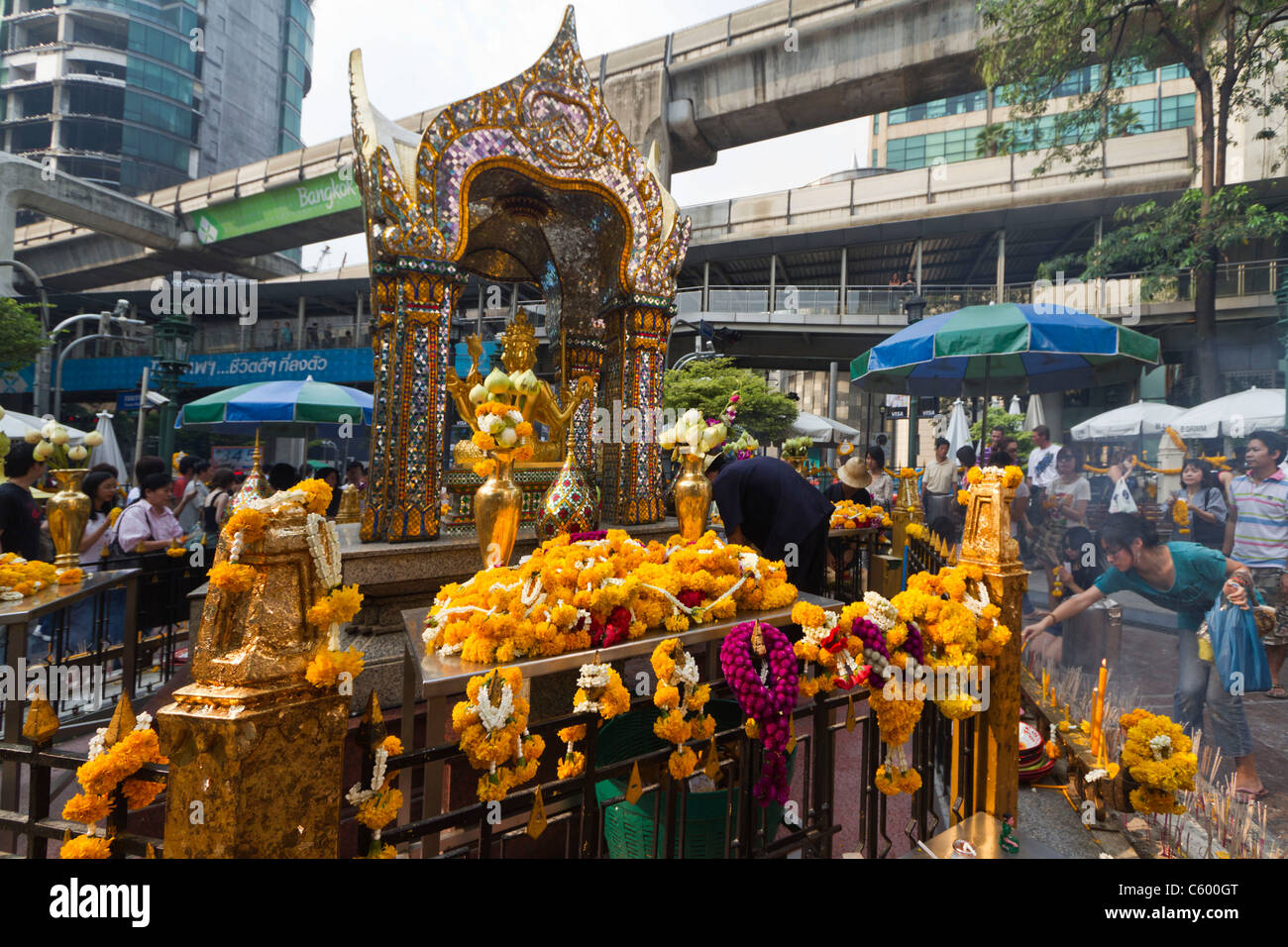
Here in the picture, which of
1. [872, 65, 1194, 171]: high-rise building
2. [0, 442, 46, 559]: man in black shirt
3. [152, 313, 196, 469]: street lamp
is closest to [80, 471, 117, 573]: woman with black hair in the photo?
[0, 442, 46, 559]: man in black shirt

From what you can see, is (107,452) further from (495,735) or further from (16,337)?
(495,735)

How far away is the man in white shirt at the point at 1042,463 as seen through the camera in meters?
9.72

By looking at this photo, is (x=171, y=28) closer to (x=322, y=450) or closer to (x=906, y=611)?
(x=322, y=450)

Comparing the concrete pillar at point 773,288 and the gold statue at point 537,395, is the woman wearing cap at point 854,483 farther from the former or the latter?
the concrete pillar at point 773,288

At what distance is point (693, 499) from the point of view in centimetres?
477

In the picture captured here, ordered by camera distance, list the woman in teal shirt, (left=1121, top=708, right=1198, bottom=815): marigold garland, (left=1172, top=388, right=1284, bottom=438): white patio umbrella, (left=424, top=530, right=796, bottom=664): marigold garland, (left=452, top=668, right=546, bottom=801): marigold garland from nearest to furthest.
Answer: (left=452, top=668, right=546, bottom=801): marigold garland → (left=1121, top=708, right=1198, bottom=815): marigold garland → (left=424, top=530, right=796, bottom=664): marigold garland → the woman in teal shirt → (left=1172, top=388, right=1284, bottom=438): white patio umbrella

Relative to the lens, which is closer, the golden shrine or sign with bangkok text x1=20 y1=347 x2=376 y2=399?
the golden shrine

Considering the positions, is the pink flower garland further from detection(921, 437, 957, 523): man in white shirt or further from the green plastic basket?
detection(921, 437, 957, 523): man in white shirt

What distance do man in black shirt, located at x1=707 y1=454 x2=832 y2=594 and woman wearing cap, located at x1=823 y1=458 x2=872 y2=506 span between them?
129 inches

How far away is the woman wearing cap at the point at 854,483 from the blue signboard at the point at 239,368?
18.2 meters

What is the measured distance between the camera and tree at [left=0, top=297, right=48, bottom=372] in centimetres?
1409

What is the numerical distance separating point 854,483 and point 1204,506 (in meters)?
4.22

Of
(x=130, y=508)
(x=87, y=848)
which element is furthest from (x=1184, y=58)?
(x=130, y=508)

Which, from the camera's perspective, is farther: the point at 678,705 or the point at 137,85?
the point at 137,85
